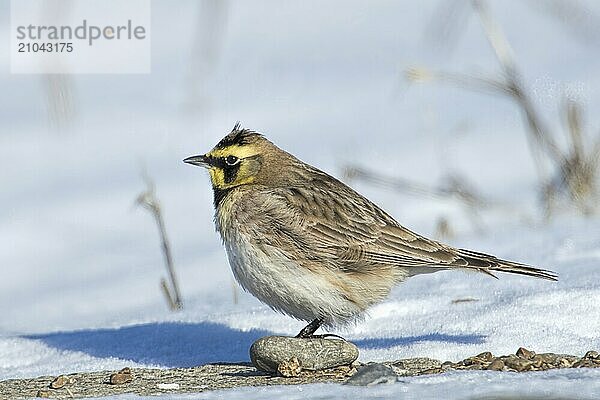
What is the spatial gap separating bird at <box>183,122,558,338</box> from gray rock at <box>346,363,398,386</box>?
1160 millimetres

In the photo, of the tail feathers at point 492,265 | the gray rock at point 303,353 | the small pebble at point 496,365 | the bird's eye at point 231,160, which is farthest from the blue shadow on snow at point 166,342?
the small pebble at point 496,365

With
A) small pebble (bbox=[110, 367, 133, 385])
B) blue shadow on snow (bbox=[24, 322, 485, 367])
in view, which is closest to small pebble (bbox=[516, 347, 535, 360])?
blue shadow on snow (bbox=[24, 322, 485, 367])

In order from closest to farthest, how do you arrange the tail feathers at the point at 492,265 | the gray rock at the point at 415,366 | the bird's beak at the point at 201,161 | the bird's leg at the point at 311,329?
the gray rock at the point at 415,366, the tail feathers at the point at 492,265, the bird's leg at the point at 311,329, the bird's beak at the point at 201,161

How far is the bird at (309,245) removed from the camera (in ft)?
19.5

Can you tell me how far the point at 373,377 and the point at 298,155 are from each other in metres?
6.55

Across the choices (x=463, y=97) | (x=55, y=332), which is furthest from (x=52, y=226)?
(x=463, y=97)

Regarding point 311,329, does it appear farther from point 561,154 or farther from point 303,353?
point 561,154

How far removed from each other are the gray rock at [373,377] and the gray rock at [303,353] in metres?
0.57

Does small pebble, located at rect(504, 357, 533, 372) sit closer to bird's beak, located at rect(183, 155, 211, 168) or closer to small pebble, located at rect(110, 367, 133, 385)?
small pebble, located at rect(110, 367, 133, 385)

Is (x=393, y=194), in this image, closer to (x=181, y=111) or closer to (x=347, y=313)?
(x=181, y=111)

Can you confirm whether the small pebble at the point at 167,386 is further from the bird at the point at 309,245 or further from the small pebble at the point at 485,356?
the small pebble at the point at 485,356

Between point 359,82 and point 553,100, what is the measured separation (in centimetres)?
217

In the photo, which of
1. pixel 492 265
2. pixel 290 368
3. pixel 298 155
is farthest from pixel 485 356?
pixel 298 155

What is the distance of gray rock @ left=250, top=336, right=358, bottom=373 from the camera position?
534cm
